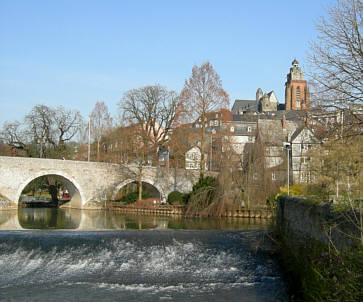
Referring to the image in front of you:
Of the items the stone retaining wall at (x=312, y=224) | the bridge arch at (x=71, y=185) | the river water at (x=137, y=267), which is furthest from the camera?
the bridge arch at (x=71, y=185)

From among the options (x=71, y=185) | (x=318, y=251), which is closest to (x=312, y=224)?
(x=318, y=251)

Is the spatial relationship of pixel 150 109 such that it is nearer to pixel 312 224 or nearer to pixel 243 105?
pixel 312 224

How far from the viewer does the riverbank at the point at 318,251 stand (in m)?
5.46

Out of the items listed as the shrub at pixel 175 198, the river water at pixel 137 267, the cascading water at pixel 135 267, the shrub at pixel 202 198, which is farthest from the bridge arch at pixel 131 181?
the cascading water at pixel 135 267

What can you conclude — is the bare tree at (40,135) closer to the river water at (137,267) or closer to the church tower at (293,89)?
the river water at (137,267)

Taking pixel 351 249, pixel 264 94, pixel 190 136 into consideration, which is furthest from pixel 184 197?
pixel 264 94

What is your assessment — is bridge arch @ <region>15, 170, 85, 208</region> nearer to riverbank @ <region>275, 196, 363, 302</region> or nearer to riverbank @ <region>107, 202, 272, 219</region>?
riverbank @ <region>107, 202, 272, 219</region>

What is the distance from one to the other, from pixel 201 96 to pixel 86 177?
34.7ft

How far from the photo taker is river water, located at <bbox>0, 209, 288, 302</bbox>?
7.86 metres

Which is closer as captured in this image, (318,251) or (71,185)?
(318,251)

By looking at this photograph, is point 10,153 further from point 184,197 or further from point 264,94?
point 264,94

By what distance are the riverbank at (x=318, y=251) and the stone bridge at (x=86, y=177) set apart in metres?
21.2

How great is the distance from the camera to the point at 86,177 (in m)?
30.3

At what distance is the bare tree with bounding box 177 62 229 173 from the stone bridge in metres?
7.26
